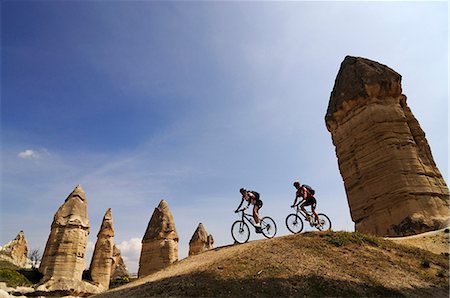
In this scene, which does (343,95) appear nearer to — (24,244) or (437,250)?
(437,250)

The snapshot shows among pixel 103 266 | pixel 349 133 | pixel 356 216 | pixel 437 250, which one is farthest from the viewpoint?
pixel 103 266

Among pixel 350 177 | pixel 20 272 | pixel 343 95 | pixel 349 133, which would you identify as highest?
pixel 343 95

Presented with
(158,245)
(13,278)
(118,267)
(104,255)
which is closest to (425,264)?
(158,245)

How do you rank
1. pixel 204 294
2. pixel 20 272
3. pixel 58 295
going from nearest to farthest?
1. pixel 204 294
2. pixel 58 295
3. pixel 20 272

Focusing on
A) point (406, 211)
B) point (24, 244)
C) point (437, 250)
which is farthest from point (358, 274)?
point (24, 244)

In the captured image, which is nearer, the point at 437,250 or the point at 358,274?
the point at 358,274

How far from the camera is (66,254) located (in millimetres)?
27641

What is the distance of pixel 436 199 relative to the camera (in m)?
16.2

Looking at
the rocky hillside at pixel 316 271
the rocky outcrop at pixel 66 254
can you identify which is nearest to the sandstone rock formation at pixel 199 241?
the rocky outcrop at pixel 66 254

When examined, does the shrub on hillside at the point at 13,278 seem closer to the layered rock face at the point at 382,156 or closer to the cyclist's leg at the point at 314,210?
the cyclist's leg at the point at 314,210

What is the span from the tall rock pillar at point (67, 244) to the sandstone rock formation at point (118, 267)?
71.2ft

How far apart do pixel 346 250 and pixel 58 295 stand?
23879 mm

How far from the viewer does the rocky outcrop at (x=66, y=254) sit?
25422 mm

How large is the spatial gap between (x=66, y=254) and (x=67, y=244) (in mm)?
850
